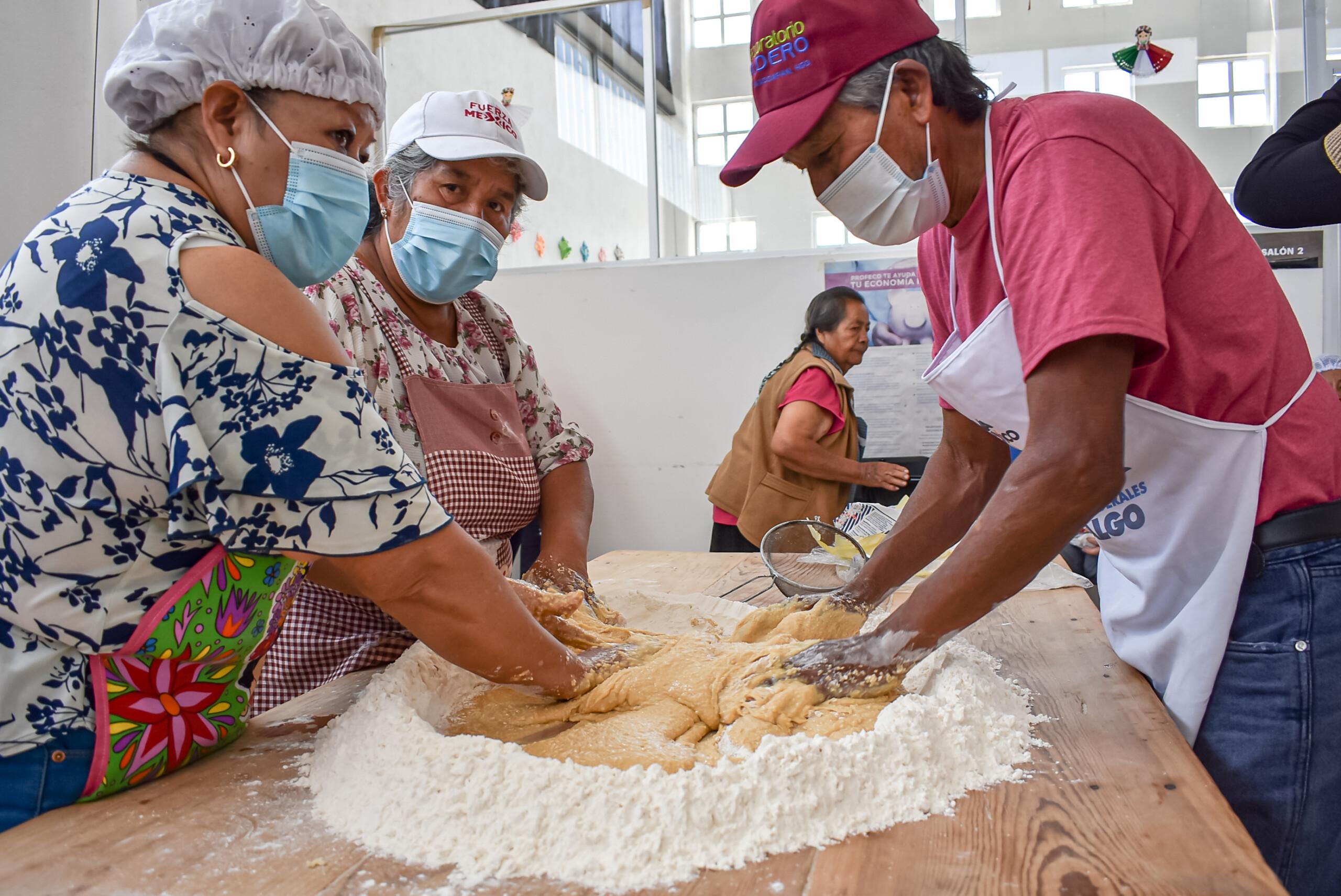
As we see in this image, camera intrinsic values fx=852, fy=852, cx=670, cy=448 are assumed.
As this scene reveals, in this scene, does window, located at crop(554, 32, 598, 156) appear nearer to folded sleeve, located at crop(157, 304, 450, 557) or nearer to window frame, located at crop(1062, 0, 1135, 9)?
window frame, located at crop(1062, 0, 1135, 9)

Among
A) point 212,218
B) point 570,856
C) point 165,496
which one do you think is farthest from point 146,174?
point 570,856

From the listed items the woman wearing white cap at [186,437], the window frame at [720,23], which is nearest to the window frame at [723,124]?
the window frame at [720,23]

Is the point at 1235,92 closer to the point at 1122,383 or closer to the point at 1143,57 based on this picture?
the point at 1143,57

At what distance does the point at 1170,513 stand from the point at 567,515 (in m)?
1.21

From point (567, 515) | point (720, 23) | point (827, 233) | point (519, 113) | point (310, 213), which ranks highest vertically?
point (720, 23)

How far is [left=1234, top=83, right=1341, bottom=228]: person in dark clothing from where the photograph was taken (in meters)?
1.44

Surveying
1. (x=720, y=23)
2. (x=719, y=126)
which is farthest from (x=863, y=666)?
(x=720, y=23)

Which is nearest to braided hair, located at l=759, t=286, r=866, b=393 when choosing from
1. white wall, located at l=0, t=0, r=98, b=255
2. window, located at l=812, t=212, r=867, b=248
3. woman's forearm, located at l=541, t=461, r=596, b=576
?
window, located at l=812, t=212, r=867, b=248

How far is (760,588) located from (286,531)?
4.19 feet

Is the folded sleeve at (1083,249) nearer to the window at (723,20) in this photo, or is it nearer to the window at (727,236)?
the window at (727,236)

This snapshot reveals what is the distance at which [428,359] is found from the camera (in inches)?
68.4

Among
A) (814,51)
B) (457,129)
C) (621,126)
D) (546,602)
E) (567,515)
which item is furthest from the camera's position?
(621,126)

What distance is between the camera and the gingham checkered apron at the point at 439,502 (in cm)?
152

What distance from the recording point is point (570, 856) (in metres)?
0.83
